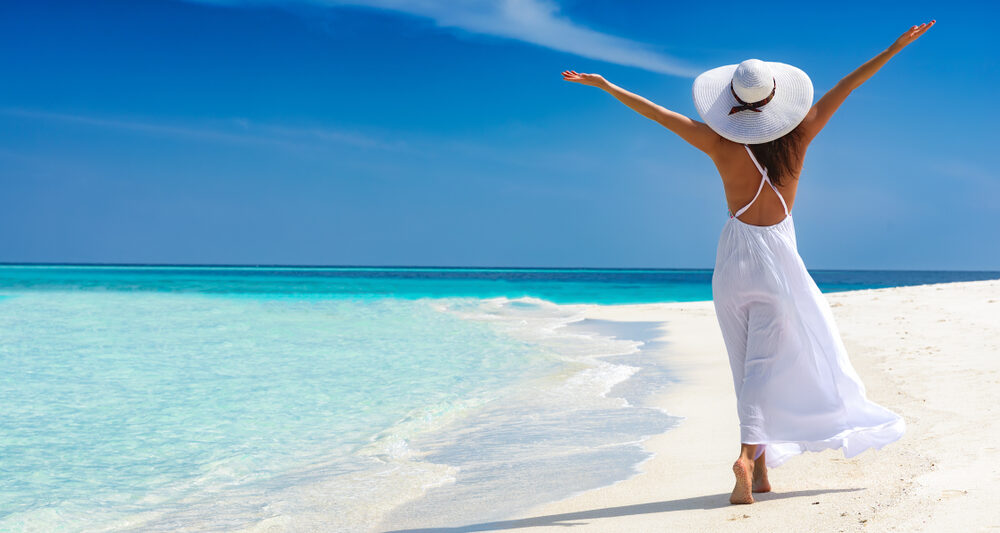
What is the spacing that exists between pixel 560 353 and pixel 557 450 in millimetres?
5008

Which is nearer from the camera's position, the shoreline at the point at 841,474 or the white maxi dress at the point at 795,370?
the shoreline at the point at 841,474

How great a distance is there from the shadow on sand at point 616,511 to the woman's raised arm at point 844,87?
143 cm

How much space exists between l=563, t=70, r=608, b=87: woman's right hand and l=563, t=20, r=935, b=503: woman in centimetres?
27

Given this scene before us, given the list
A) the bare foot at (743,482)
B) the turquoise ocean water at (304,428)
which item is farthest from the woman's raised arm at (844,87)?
the turquoise ocean water at (304,428)

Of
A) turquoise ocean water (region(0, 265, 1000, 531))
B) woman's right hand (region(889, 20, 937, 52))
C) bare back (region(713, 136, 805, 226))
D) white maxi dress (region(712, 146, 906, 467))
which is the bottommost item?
turquoise ocean water (region(0, 265, 1000, 531))

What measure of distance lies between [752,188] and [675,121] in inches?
16.2

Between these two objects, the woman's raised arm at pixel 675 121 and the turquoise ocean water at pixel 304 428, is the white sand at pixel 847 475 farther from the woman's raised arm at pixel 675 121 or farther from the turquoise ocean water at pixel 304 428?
the woman's raised arm at pixel 675 121

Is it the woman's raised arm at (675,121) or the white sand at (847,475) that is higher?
the woman's raised arm at (675,121)

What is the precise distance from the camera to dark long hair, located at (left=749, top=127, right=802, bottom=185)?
282cm

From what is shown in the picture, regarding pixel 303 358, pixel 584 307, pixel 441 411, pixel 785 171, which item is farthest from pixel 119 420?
pixel 584 307

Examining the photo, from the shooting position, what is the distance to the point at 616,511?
2.90 metres

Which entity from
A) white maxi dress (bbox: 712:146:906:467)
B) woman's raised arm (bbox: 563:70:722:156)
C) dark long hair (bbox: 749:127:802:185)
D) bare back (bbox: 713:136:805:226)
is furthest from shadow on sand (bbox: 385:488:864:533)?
woman's raised arm (bbox: 563:70:722:156)

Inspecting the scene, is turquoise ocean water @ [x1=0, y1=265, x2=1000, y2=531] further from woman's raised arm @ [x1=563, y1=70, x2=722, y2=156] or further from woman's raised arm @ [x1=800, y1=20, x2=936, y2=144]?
woman's raised arm @ [x1=800, y1=20, x2=936, y2=144]

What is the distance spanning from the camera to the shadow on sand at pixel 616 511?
9.27 feet
